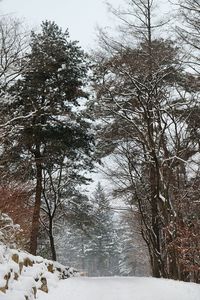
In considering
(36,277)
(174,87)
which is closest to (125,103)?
(174,87)

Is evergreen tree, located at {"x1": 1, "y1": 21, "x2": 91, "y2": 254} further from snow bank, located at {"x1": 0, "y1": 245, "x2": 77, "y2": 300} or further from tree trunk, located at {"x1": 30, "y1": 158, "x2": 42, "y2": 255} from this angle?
snow bank, located at {"x1": 0, "y1": 245, "x2": 77, "y2": 300}

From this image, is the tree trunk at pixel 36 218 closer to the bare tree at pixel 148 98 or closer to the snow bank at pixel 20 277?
the bare tree at pixel 148 98

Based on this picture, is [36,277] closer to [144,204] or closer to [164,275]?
[164,275]

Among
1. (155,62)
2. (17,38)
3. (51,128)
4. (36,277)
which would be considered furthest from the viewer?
(51,128)

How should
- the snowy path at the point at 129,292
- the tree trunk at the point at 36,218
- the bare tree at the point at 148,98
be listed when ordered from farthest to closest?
the tree trunk at the point at 36,218, the bare tree at the point at 148,98, the snowy path at the point at 129,292

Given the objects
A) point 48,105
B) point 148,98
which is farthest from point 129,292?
point 48,105

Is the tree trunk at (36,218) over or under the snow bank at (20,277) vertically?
over

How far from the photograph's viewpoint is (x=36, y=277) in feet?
28.7

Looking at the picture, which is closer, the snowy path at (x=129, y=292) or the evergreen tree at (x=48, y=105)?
the snowy path at (x=129, y=292)

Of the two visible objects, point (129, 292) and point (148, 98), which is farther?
point (148, 98)

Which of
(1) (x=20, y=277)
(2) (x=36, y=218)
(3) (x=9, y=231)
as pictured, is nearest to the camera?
(1) (x=20, y=277)

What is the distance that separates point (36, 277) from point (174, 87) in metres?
9.70

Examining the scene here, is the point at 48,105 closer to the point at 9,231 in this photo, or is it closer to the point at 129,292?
the point at 9,231

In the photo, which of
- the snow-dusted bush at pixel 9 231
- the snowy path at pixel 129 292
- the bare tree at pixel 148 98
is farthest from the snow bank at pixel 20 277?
the bare tree at pixel 148 98
